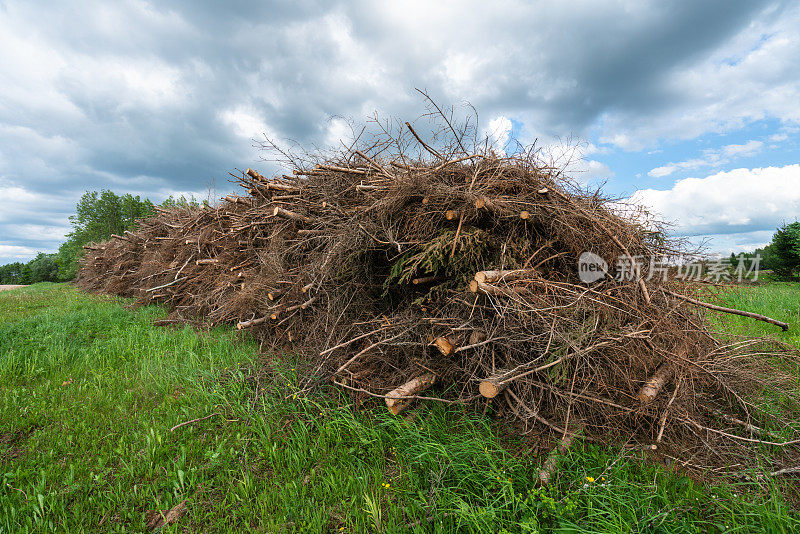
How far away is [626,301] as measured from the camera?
125 inches

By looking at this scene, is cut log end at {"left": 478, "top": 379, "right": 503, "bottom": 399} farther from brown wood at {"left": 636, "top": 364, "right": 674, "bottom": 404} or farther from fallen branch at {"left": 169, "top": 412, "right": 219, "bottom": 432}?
fallen branch at {"left": 169, "top": 412, "right": 219, "bottom": 432}

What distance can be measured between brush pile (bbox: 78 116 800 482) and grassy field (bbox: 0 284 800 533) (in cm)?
30

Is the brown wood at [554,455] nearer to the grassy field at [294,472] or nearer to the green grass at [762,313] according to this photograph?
the grassy field at [294,472]

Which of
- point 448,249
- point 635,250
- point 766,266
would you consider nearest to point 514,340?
point 448,249

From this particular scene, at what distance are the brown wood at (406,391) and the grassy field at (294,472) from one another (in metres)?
0.11

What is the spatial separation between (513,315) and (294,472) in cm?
201

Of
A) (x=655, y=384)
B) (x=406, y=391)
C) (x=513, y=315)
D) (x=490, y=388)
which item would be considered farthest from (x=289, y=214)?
(x=655, y=384)

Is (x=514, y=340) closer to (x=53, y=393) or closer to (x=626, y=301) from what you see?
(x=626, y=301)

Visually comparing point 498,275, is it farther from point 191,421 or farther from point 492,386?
point 191,421

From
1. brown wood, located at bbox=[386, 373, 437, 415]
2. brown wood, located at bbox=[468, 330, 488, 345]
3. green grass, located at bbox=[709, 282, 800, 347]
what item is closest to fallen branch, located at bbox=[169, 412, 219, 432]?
brown wood, located at bbox=[386, 373, 437, 415]

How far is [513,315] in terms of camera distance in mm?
2717

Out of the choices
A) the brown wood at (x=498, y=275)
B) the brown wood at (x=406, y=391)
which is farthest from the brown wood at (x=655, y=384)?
the brown wood at (x=406, y=391)

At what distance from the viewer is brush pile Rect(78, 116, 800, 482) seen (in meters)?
2.66

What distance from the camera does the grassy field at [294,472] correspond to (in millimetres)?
2035
